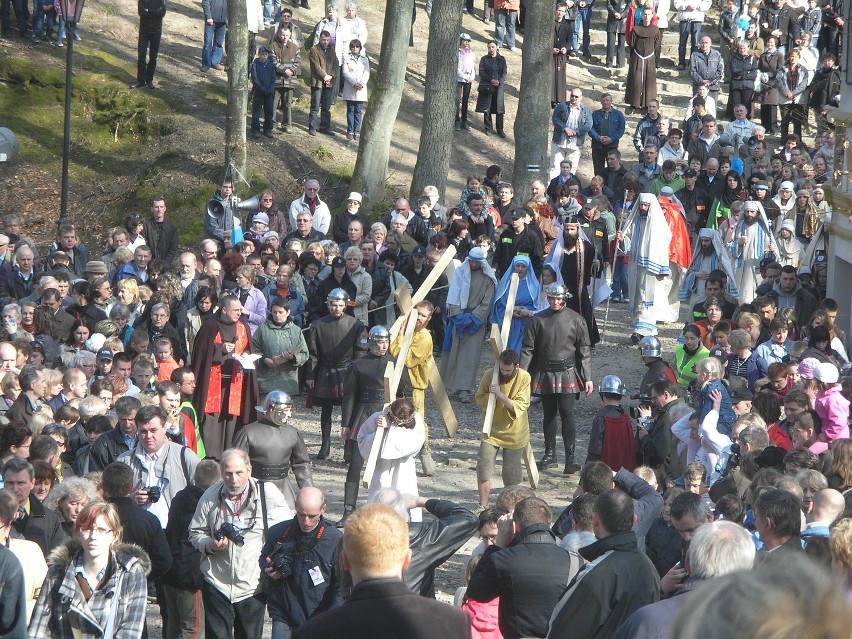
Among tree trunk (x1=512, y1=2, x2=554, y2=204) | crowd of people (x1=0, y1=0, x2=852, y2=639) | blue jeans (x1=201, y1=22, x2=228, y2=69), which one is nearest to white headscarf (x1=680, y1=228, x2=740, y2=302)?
crowd of people (x1=0, y1=0, x2=852, y2=639)

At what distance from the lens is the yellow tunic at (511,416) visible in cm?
1195

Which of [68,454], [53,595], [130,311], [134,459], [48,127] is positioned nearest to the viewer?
[53,595]

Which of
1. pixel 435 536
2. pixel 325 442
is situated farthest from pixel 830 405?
pixel 325 442

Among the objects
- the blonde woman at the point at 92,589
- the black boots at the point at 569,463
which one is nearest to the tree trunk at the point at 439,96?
the black boots at the point at 569,463

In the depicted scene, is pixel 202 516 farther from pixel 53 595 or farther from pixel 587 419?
pixel 587 419

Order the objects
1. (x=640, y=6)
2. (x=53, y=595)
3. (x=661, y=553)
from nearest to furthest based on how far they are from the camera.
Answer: (x=53, y=595) → (x=661, y=553) → (x=640, y=6)

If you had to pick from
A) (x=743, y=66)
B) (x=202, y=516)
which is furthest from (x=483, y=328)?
(x=743, y=66)

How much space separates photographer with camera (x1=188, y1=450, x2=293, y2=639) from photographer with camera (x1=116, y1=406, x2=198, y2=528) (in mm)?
1074

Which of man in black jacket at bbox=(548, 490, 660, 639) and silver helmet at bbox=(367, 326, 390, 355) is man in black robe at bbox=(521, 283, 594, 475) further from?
man in black jacket at bbox=(548, 490, 660, 639)

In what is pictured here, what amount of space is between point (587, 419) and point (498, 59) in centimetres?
1057

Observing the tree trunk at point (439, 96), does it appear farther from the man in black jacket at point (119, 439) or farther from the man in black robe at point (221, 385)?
the man in black jacket at point (119, 439)

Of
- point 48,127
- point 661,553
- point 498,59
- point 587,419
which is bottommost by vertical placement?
point 587,419

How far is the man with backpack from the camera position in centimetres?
2233

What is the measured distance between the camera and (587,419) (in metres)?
15.2
